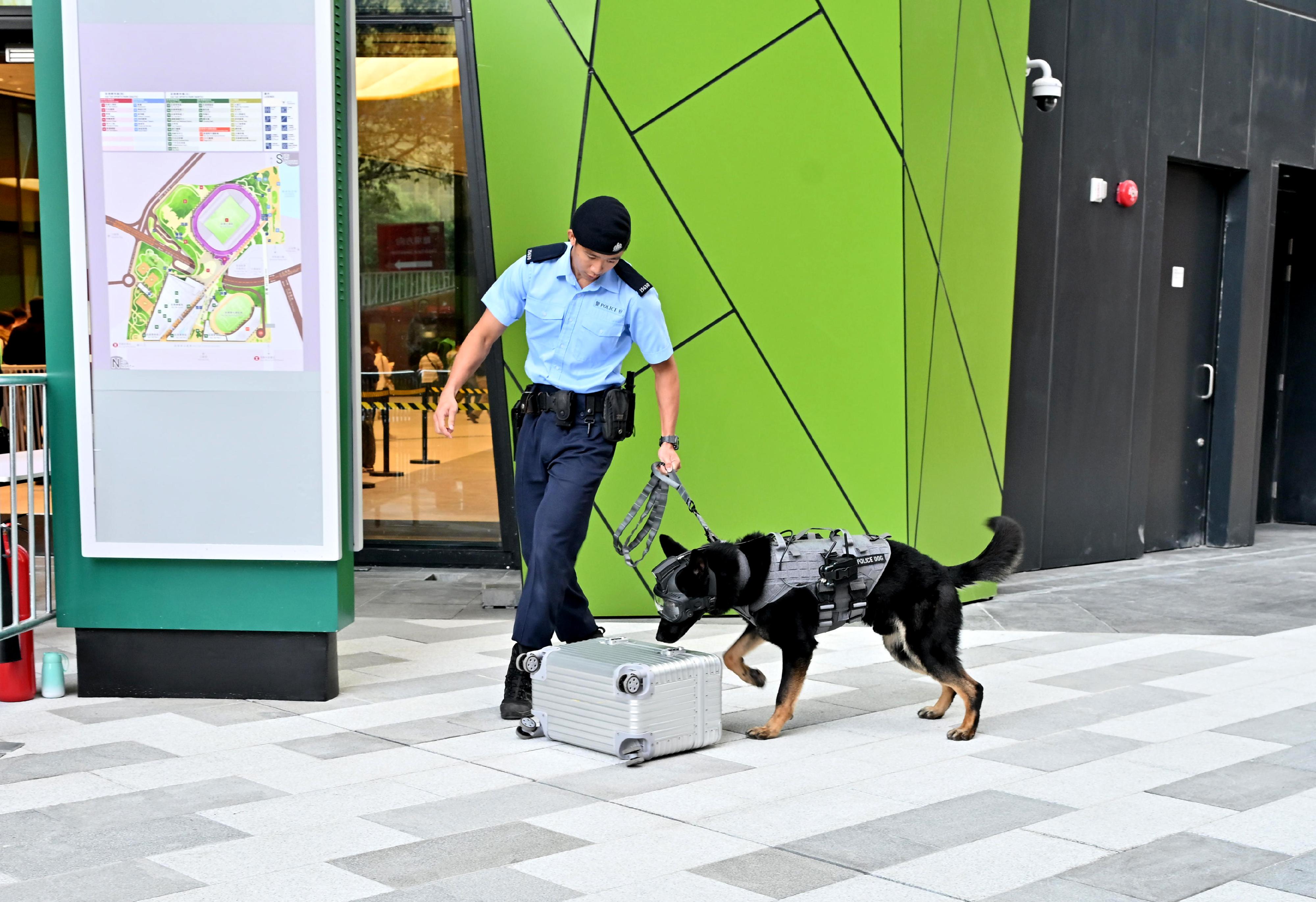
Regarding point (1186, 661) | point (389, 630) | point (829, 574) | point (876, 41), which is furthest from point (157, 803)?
point (876, 41)

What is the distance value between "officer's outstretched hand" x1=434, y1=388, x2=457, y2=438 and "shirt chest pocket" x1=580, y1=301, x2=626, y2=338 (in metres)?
0.53

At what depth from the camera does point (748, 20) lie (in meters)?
6.20

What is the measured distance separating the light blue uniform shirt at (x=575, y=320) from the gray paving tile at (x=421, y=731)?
1.27 metres

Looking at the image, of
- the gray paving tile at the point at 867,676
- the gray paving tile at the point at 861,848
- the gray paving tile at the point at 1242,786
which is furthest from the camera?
the gray paving tile at the point at 867,676

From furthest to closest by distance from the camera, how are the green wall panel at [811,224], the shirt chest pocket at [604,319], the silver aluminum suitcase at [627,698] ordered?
the green wall panel at [811,224], the shirt chest pocket at [604,319], the silver aluminum suitcase at [627,698]

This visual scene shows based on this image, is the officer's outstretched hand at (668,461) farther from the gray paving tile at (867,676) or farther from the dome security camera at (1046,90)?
the dome security camera at (1046,90)

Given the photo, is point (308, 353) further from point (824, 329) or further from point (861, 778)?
point (824, 329)

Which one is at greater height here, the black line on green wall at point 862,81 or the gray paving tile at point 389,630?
the black line on green wall at point 862,81

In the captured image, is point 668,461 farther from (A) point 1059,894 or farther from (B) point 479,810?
(A) point 1059,894

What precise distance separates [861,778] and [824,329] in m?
3.04

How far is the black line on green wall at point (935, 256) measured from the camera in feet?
20.6

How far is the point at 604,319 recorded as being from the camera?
4.45 m

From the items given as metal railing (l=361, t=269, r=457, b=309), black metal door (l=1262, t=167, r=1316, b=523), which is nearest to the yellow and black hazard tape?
metal railing (l=361, t=269, r=457, b=309)

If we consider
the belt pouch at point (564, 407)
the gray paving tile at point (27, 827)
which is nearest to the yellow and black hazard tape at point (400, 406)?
the belt pouch at point (564, 407)
